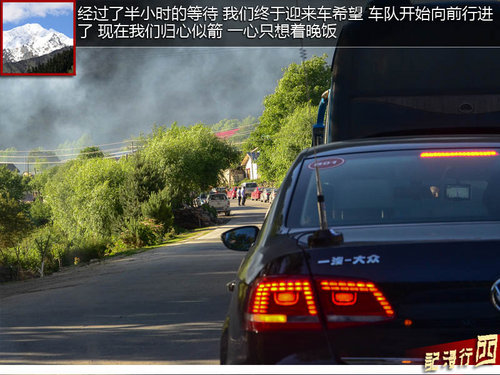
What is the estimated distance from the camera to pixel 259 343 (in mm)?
2988

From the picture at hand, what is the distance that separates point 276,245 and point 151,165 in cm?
3777

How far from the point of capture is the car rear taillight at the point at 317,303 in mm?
2895

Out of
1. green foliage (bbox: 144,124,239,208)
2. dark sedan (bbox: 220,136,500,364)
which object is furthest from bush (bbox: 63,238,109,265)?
dark sedan (bbox: 220,136,500,364)

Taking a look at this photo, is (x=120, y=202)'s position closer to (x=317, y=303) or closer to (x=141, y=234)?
(x=141, y=234)

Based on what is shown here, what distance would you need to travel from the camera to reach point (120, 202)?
135 ft

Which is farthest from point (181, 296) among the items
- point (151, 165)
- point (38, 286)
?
point (151, 165)

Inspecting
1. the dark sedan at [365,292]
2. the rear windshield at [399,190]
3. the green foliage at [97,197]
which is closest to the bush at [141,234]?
the green foliage at [97,197]

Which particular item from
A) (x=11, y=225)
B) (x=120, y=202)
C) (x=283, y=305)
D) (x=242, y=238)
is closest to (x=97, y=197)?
(x=11, y=225)

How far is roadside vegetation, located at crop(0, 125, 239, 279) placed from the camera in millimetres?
33562

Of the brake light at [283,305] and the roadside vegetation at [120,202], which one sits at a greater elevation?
the brake light at [283,305]

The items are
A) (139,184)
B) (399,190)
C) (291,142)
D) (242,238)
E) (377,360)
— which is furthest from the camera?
(291,142)

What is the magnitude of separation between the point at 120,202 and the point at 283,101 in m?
38.6

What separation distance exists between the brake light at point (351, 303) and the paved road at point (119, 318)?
13.0 ft

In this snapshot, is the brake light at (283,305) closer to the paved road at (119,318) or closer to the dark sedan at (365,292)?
the dark sedan at (365,292)
